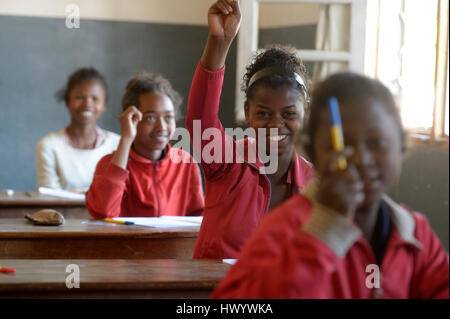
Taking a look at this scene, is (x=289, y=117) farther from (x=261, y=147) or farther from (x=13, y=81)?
(x=13, y=81)

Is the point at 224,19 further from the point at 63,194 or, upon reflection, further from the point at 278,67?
the point at 63,194

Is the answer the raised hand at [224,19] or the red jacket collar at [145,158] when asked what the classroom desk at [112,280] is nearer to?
the raised hand at [224,19]

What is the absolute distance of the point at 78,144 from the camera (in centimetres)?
414

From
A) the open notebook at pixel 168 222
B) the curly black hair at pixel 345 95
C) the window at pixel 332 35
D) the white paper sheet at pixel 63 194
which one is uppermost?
the window at pixel 332 35

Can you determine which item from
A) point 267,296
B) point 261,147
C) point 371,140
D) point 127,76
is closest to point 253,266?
point 267,296

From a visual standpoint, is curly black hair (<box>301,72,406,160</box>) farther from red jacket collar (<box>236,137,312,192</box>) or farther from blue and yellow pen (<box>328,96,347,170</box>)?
red jacket collar (<box>236,137,312,192</box>)

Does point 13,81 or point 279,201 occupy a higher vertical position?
point 13,81

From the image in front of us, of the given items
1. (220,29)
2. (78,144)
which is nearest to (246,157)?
(220,29)

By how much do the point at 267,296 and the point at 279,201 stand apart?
0.84 m

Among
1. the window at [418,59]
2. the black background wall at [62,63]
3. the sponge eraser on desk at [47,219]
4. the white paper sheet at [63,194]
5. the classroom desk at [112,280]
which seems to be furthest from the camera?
the black background wall at [62,63]

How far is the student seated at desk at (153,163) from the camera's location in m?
2.75

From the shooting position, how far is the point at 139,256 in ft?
7.30

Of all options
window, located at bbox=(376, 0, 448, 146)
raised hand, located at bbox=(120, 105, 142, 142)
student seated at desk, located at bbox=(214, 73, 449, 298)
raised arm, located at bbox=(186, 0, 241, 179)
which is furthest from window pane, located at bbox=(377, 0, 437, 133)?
student seated at desk, located at bbox=(214, 73, 449, 298)

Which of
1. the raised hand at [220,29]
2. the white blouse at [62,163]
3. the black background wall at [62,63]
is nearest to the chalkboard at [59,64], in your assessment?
the black background wall at [62,63]
